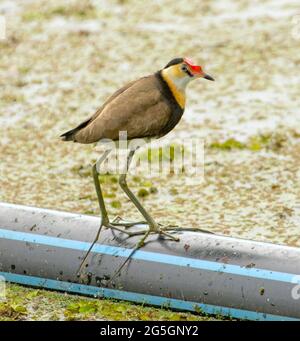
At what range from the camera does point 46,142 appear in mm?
6078

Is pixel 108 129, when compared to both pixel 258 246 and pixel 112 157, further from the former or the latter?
pixel 112 157

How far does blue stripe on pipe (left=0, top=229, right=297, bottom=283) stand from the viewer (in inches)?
149

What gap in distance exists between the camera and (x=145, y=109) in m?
3.95

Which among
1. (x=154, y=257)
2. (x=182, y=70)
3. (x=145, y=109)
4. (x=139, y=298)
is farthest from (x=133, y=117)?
(x=139, y=298)

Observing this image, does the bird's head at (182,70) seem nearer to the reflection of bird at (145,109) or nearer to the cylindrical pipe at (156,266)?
the reflection of bird at (145,109)

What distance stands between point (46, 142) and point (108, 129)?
2189 millimetres

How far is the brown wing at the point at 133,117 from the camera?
393cm

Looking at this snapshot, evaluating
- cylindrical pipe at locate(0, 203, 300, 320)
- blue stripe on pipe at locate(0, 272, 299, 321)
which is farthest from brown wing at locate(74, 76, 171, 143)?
blue stripe on pipe at locate(0, 272, 299, 321)

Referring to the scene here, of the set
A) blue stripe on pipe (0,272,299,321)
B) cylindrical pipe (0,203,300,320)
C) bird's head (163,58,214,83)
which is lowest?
blue stripe on pipe (0,272,299,321)

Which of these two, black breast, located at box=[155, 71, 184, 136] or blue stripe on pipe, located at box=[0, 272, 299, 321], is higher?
black breast, located at box=[155, 71, 184, 136]

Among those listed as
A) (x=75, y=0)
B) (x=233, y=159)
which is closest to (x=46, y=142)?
(x=233, y=159)

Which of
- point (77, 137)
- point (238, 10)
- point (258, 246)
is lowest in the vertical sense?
point (258, 246)

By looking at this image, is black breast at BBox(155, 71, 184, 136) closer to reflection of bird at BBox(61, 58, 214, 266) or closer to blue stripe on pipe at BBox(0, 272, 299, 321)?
reflection of bird at BBox(61, 58, 214, 266)
